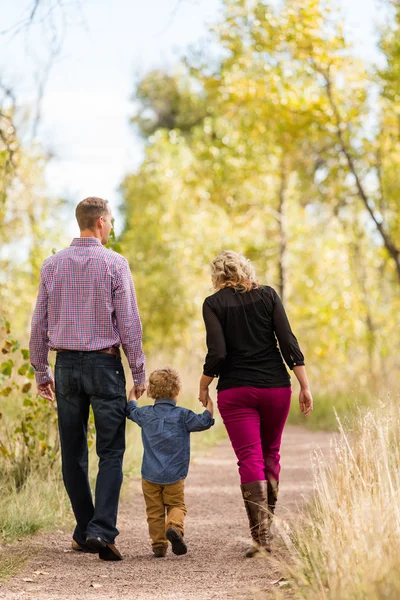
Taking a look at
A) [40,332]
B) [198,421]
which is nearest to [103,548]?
[198,421]

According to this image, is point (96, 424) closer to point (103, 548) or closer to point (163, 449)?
point (163, 449)

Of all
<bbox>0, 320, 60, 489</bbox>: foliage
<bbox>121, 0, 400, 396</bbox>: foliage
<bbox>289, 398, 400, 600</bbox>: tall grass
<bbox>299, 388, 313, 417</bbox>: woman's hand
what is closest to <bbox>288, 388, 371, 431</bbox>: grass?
<bbox>121, 0, 400, 396</bbox>: foliage

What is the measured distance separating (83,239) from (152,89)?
110 ft

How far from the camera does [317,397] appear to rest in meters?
15.0

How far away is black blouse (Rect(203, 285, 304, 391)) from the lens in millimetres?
5281

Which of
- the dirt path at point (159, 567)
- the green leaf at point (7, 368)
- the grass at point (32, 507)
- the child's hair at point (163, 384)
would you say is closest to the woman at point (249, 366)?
the child's hair at point (163, 384)

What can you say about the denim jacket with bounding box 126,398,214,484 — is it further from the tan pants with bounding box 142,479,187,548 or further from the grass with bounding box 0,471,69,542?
the grass with bounding box 0,471,69,542

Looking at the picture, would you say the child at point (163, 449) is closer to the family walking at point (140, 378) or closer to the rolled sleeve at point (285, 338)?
the family walking at point (140, 378)

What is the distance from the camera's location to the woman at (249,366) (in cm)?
527

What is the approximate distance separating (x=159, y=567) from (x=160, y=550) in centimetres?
32

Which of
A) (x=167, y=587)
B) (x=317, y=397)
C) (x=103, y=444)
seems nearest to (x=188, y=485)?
(x=103, y=444)

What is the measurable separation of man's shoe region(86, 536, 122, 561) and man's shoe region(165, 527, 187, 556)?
1.09 feet

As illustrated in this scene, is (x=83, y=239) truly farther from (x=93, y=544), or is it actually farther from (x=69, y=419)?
(x=93, y=544)

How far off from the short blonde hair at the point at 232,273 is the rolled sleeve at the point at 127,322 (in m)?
0.53
